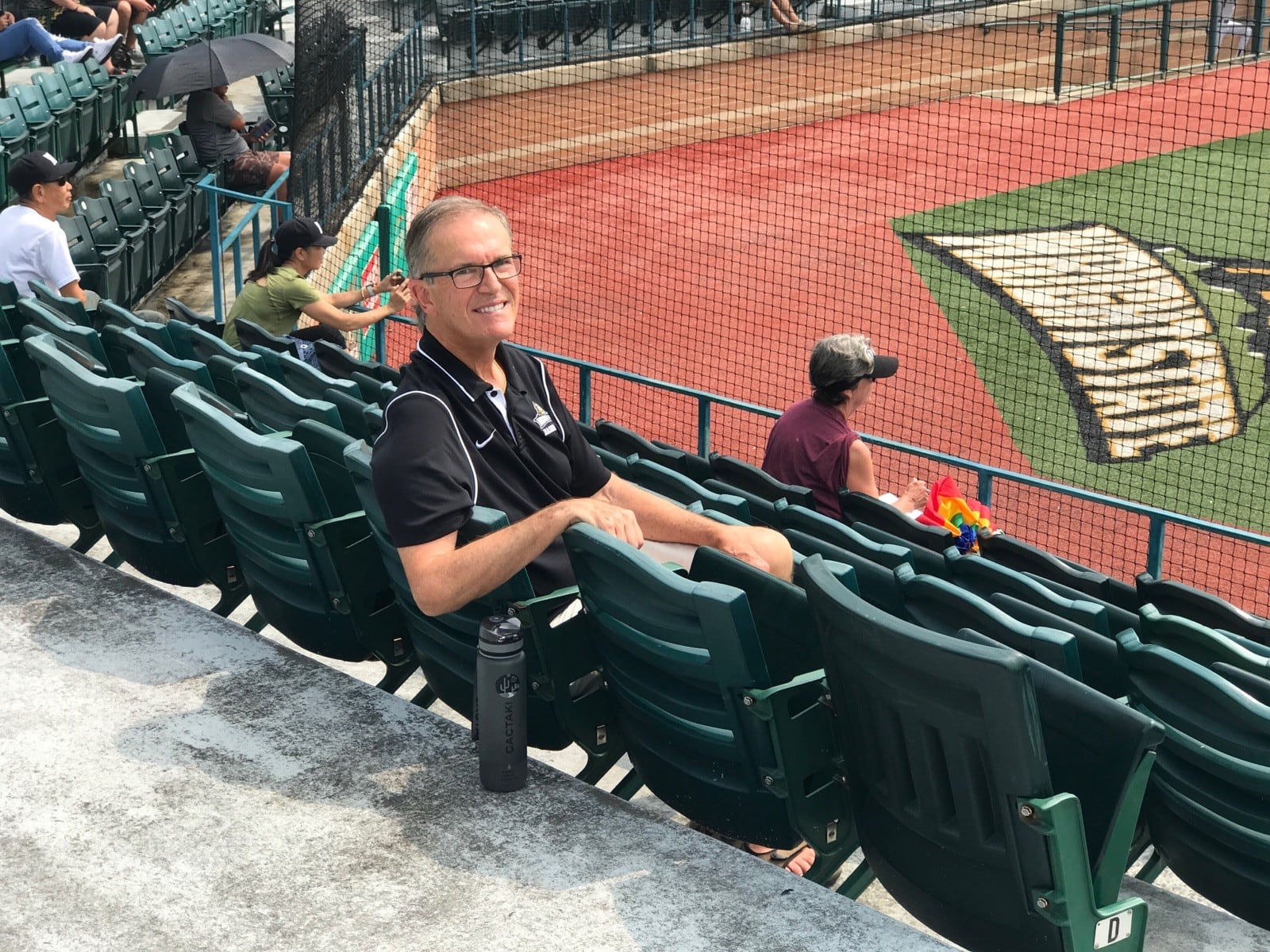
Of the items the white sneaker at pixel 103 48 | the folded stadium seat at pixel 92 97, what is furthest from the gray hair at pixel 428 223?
the white sneaker at pixel 103 48

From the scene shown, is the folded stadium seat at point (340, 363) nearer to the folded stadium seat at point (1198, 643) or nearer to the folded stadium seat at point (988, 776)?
the folded stadium seat at point (1198, 643)

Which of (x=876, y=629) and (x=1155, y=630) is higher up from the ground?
(x=876, y=629)

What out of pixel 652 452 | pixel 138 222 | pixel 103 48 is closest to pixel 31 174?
pixel 652 452

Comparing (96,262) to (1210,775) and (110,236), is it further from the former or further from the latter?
(1210,775)

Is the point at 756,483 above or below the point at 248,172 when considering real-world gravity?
below

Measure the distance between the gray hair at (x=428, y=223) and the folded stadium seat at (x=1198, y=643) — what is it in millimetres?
1626

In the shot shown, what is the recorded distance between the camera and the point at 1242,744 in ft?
9.02

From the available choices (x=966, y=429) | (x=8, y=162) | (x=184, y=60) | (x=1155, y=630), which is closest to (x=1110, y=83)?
(x=966, y=429)

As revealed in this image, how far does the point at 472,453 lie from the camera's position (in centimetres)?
303

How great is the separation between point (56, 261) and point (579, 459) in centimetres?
378

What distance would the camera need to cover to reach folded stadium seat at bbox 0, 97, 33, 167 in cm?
995

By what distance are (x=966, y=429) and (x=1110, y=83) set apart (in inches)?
532

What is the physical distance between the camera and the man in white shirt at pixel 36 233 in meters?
6.14

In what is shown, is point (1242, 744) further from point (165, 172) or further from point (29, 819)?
point (165, 172)
